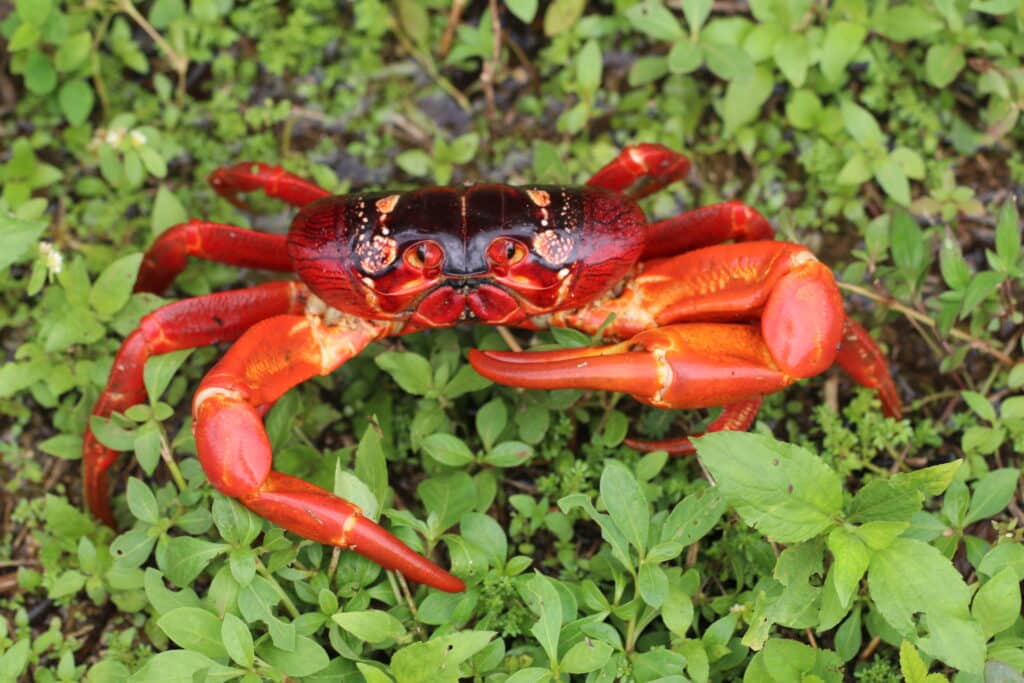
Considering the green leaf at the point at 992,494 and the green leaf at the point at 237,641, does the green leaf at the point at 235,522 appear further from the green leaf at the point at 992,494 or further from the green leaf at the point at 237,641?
the green leaf at the point at 992,494

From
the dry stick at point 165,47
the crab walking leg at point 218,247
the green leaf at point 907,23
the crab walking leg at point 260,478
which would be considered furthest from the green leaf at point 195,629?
the green leaf at point 907,23

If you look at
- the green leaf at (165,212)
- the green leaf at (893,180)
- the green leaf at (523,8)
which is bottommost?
the green leaf at (893,180)

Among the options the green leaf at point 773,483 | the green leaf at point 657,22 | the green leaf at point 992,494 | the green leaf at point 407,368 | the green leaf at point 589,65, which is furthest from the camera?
the green leaf at point 589,65

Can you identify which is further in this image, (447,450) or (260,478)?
(447,450)

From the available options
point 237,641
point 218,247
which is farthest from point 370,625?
point 218,247

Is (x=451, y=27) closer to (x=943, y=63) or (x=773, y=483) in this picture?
(x=943, y=63)

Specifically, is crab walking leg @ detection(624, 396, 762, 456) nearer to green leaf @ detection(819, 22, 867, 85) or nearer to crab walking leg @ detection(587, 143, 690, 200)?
crab walking leg @ detection(587, 143, 690, 200)

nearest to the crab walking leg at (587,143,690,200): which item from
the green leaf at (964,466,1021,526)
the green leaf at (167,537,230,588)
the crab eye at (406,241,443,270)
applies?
the crab eye at (406,241,443,270)
